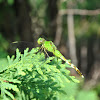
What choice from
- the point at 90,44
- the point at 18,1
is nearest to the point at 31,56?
the point at 18,1

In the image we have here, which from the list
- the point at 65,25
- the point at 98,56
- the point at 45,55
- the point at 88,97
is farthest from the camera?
the point at 98,56

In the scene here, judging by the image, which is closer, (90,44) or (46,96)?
(46,96)

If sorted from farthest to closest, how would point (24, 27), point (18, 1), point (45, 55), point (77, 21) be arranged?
point (77, 21)
point (24, 27)
point (18, 1)
point (45, 55)

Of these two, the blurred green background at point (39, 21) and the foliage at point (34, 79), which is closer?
the foliage at point (34, 79)

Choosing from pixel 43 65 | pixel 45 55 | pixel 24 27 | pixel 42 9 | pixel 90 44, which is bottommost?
pixel 43 65

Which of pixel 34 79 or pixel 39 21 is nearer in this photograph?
pixel 34 79

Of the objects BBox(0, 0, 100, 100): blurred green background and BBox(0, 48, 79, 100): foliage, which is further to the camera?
BBox(0, 0, 100, 100): blurred green background

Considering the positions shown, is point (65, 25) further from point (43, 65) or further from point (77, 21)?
point (43, 65)

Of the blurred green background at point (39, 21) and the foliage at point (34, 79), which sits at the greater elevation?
the blurred green background at point (39, 21)

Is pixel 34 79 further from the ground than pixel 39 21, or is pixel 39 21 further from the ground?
pixel 39 21

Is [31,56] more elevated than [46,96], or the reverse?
[31,56]

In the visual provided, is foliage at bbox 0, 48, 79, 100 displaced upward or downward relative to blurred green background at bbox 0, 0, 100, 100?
downward
